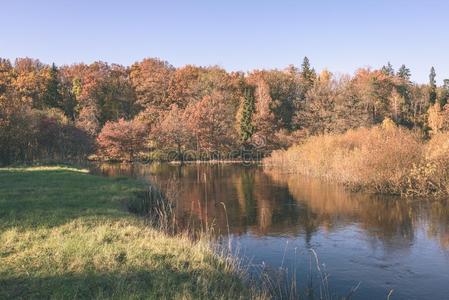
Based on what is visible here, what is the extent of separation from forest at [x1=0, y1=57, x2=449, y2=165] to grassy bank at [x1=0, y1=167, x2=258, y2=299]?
4048 cm

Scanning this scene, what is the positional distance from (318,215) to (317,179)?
50.5ft

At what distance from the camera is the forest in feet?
215

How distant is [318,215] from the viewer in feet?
71.7

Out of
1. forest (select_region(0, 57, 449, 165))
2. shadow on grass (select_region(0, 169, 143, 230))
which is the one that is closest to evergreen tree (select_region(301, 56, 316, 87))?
forest (select_region(0, 57, 449, 165))

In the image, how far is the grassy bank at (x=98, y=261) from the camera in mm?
7668

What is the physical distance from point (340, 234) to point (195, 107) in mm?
54586

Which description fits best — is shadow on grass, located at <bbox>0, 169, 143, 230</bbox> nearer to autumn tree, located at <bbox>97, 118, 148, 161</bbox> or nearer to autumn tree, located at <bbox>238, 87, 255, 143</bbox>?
autumn tree, located at <bbox>97, 118, 148, 161</bbox>

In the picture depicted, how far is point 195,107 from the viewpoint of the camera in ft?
232

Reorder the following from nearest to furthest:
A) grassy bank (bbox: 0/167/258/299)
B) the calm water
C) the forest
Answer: grassy bank (bbox: 0/167/258/299) < the calm water < the forest

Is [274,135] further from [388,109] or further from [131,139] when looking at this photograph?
[388,109]

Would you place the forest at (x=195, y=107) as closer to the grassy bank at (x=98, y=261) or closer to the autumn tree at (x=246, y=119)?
the autumn tree at (x=246, y=119)

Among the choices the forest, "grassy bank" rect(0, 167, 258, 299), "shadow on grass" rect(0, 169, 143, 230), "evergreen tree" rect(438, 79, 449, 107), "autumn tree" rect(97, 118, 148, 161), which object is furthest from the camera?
"evergreen tree" rect(438, 79, 449, 107)

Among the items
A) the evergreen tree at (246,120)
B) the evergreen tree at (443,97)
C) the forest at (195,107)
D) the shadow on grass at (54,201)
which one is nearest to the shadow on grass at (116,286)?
the shadow on grass at (54,201)

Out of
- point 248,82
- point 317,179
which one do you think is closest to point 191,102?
point 248,82
